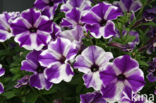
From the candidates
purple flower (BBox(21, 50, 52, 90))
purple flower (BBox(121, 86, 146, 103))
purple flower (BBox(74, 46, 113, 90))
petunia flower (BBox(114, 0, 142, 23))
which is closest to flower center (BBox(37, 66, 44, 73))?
purple flower (BBox(21, 50, 52, 90))

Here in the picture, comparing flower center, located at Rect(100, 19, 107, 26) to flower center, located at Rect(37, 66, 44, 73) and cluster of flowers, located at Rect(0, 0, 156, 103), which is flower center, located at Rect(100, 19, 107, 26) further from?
flower center, located at Rect(37, 66, 44, 73)

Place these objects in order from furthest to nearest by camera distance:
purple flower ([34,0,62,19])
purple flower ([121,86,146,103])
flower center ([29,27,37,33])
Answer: purple flower ([34,0,62,19])
flower center ([29,27,37,33])
purple flower ([121,86,146,103])

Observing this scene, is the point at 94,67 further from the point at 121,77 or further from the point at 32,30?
the point at 32,30

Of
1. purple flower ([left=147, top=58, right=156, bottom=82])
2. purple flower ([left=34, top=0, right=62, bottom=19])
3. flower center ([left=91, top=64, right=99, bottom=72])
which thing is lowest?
purple flower ([left=147, top=58, right=156, bottom=82])

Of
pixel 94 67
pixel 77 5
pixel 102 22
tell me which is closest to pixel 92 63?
pixel 94 67

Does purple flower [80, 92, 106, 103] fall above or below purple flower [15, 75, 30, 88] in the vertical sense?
below

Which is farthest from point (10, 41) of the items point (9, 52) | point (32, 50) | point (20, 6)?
point (20, 6)

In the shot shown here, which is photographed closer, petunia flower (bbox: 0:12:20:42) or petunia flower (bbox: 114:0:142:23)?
petunia flower (bbox: 0:12:20:42)
